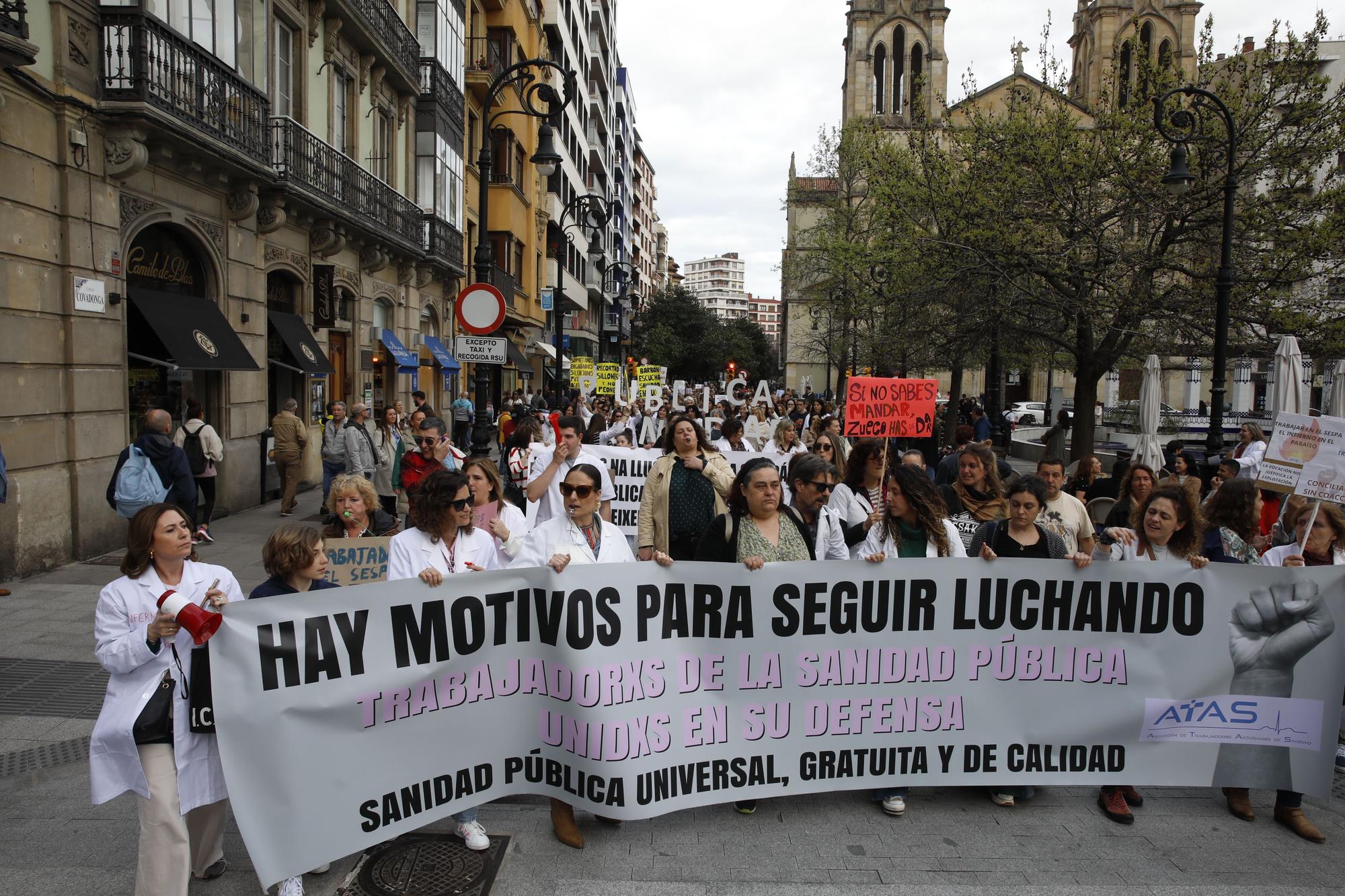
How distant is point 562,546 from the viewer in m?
4.30

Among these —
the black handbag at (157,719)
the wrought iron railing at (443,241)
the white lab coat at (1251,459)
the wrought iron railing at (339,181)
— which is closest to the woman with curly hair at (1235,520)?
the black handbag at (157,719)

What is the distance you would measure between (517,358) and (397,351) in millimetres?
13931

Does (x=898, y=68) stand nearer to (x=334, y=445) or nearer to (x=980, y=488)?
(x=334, y=445)

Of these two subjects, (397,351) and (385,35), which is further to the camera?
(397,351)

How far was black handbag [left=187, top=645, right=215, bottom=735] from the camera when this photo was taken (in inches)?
136

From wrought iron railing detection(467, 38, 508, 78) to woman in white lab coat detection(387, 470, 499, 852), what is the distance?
26.8 metres

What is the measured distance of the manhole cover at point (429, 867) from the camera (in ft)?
12.5

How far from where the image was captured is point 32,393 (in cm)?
948

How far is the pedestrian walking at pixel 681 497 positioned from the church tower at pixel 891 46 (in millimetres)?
64205

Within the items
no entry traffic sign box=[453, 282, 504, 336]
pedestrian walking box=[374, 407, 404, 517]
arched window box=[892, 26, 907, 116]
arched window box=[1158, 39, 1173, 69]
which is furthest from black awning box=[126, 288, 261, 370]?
arched window box=[892, 26, 907, 116]

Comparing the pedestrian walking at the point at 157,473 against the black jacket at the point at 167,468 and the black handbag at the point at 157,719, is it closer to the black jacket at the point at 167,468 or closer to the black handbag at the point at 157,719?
the black jacket at the point at 167,468

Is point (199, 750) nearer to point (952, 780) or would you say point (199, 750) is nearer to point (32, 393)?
point (952, 780)

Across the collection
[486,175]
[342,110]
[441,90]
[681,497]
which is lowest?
[681,497]

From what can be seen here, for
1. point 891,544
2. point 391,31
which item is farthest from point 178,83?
point 891,544
